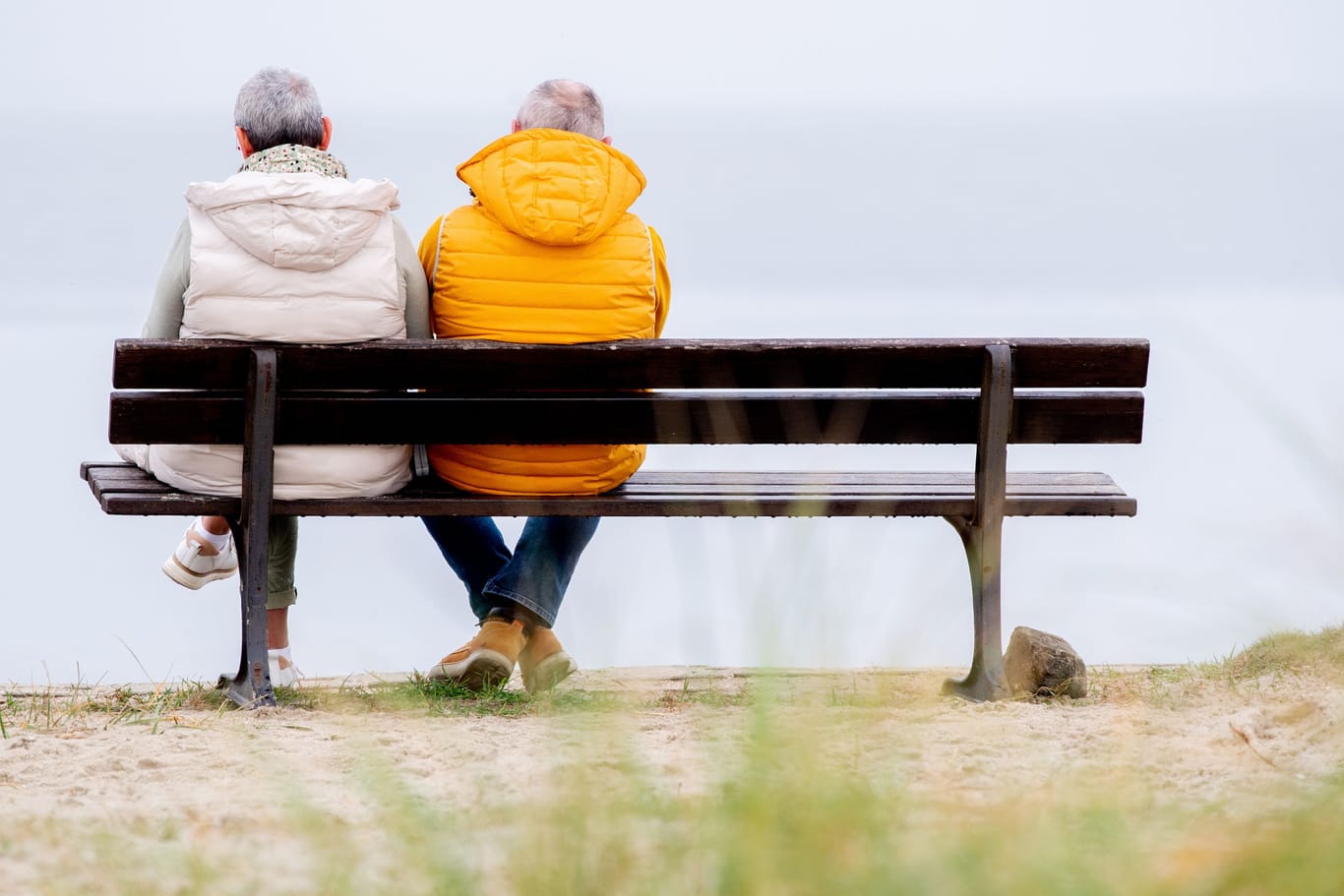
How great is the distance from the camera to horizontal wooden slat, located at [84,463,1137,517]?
3.97 metres

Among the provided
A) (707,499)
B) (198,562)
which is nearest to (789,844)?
(707,499)

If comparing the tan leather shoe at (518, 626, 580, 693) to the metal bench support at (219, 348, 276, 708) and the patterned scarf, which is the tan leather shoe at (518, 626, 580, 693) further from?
the patterned scarf

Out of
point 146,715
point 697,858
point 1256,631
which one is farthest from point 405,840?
point 146,715

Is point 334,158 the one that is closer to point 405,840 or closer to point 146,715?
point 146,715

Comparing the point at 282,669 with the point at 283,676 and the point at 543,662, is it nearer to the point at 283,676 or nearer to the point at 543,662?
the point at 283,676

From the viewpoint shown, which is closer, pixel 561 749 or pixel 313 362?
pixel 561 749

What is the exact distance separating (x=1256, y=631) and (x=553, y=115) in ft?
7.46

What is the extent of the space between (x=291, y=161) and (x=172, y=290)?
421 millimetres

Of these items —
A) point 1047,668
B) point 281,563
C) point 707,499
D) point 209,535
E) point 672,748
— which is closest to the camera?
point 672,748

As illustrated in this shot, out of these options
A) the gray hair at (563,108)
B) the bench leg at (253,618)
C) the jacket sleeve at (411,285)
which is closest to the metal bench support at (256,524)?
the bench leg at (253,618)

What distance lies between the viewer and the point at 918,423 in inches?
160

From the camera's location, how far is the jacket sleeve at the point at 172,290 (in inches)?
156

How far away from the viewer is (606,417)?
3.97 meters

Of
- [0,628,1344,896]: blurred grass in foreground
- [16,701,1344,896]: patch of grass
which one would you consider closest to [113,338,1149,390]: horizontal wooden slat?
[0,628,1344,896]: blurred grass in foreground
